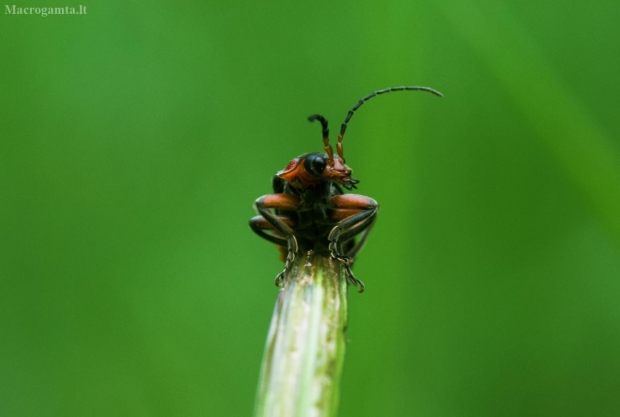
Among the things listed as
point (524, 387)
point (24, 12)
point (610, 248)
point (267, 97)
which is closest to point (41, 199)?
point (24, 12)

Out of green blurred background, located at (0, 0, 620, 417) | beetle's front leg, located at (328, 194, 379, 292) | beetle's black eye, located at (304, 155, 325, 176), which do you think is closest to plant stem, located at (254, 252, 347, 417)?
beetle's front leg, located at (328, 194, 379, 292)

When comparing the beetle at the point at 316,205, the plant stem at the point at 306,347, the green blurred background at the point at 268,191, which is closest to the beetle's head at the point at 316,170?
the beetle at the point at 316,205

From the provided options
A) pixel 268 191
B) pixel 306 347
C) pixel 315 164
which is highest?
pixel 268 191

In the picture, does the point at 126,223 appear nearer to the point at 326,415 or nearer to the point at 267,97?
the point at 267,97

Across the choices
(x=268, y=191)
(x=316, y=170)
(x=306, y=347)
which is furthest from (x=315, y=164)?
(x=268, y=191)

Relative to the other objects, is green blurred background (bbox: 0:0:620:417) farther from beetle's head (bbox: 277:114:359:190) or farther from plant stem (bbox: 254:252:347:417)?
plant stem (bbox: 254:252:347:417)

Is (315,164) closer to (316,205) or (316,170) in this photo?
(316,170)
